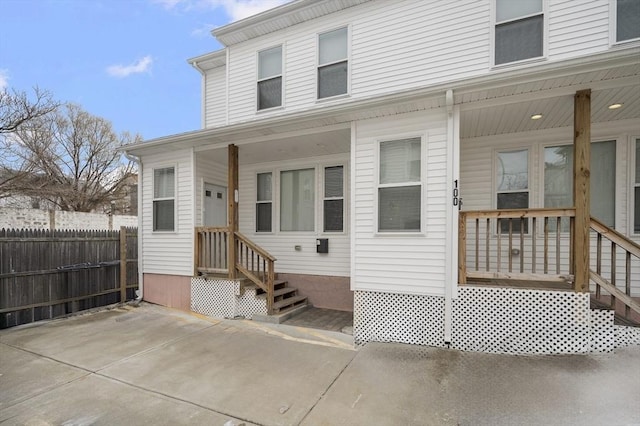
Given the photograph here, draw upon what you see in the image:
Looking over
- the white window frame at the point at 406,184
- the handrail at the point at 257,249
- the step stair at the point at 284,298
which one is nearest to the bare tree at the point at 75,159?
the handrail at the point at 257,249

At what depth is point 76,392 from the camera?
10.3ft

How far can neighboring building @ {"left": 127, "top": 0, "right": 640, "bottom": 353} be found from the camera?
3.75 meters

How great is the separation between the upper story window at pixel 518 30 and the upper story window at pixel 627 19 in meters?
1.01

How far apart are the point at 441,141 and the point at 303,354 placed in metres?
3.50

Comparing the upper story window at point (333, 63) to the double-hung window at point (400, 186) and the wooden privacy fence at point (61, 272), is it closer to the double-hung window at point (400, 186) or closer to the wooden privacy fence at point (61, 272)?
the double-hung window at point (400, 186)

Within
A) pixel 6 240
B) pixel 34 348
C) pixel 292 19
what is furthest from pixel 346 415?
pixel 292 19

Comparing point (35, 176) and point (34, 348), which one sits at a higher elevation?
point (35, 176)

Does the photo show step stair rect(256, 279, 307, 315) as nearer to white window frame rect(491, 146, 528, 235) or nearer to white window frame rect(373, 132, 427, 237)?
white window frame rect(373, 132, 427, 237)

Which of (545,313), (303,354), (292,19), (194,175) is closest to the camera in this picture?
(545,313)

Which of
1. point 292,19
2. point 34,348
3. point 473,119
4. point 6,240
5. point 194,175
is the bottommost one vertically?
point 34,348

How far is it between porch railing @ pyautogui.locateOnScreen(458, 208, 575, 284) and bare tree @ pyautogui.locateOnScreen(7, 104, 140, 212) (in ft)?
64.9

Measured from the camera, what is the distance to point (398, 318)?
4359mm

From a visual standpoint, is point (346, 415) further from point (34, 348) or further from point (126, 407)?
point (34, 348)

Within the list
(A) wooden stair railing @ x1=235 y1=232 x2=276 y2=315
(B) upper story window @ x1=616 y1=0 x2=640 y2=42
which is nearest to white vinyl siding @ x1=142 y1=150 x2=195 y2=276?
(A) wooden stair railing @ x1=235 y1=232 x2=276 y2=315
